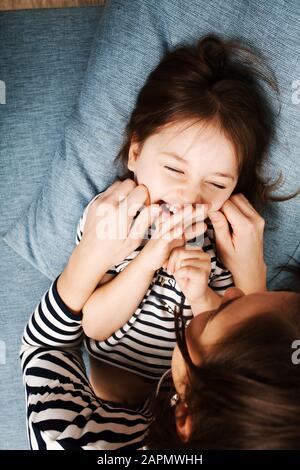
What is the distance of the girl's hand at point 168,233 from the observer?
900 mm

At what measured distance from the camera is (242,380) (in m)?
0.63

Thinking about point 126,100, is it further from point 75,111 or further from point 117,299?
point 117,299

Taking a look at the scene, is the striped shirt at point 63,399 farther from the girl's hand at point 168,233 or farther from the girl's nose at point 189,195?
the girl's nose at point 189,195

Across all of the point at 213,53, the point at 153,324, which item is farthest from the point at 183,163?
the point at 153,324

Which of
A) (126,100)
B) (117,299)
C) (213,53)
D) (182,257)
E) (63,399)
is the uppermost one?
(213,53)

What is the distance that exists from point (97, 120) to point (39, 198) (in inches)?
9.3

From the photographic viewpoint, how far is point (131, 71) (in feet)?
3.20

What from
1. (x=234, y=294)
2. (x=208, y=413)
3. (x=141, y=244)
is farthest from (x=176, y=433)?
(x=141, y=244)

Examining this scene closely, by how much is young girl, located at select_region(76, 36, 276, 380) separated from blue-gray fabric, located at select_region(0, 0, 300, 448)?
0.04 m

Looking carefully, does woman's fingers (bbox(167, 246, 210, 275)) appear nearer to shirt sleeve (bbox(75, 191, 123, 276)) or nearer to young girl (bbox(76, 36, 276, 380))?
young girl (bbox(76, 36, 276, 380))

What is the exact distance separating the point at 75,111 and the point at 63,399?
59cm

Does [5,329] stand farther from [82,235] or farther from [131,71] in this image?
[131,71]

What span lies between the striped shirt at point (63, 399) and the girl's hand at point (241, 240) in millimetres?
338

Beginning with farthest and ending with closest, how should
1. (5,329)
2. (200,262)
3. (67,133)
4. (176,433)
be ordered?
(5,329) < (67,133) < (200,262) < (176,433)
